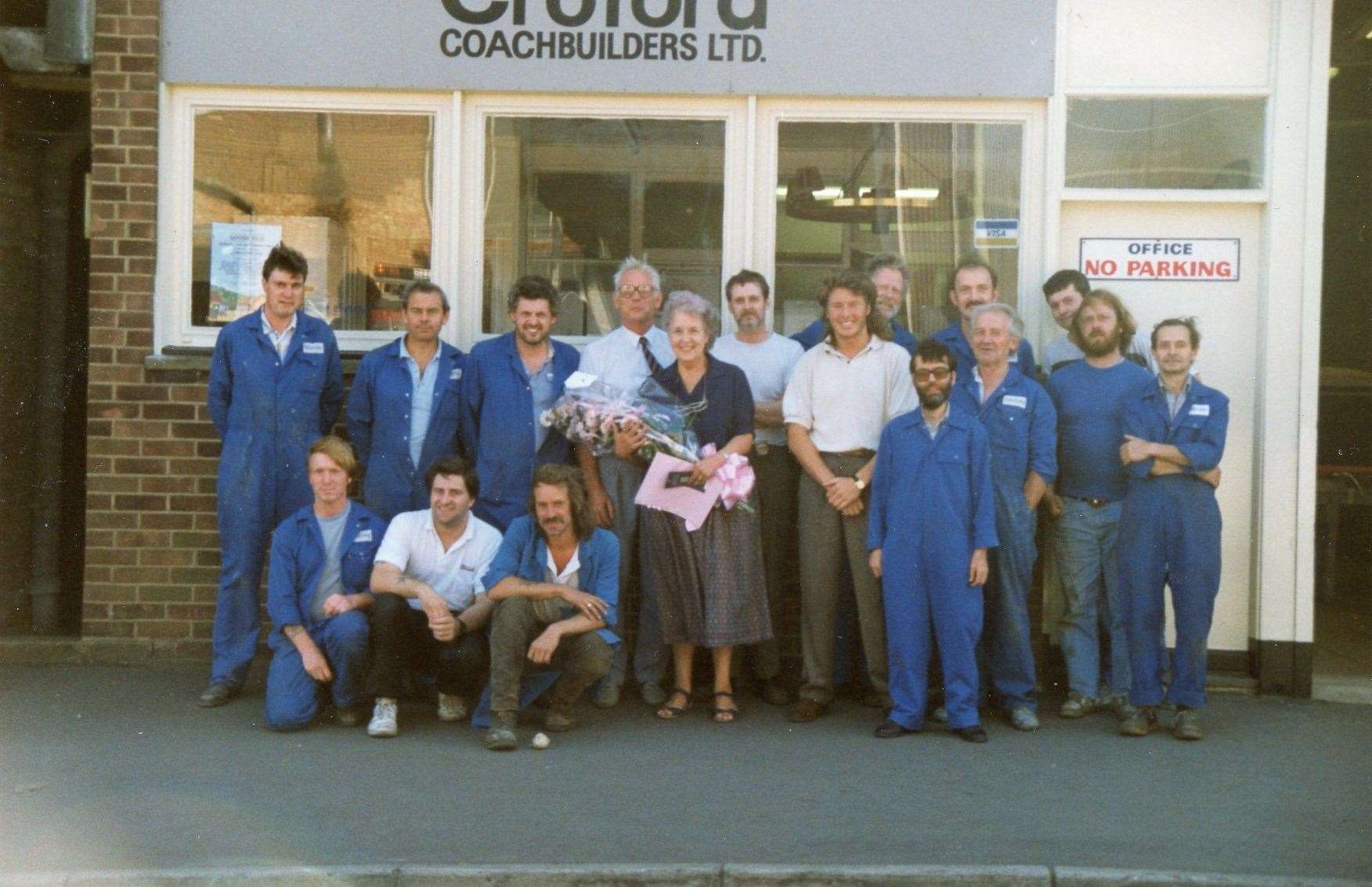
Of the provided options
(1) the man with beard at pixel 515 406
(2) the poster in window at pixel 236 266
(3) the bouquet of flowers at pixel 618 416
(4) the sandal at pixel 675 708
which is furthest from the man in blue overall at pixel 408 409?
(4) the sandal at pixel 675 708

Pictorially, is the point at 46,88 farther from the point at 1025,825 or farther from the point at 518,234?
the point at 1025,825

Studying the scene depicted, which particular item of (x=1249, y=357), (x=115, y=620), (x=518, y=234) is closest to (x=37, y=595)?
(x=115, y=620)

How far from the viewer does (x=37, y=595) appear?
9078 mm

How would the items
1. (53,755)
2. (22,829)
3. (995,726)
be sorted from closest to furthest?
(22,829) → (53,755) → (995,726)

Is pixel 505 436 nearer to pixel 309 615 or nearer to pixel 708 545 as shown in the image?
pixel 708 545

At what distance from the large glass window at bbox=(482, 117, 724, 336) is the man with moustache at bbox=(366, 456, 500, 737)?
163cm

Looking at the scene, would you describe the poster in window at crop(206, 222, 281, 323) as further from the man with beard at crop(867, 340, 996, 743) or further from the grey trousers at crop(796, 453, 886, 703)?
the man with beard at crop(867, 340, 996, 743)

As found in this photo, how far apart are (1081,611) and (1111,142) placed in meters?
2.48

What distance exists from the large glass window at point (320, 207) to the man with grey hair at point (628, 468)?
1404 millimetres

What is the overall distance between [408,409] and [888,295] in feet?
7.84

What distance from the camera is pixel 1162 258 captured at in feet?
26.3

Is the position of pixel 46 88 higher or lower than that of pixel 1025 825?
higher

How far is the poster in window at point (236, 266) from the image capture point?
327 inches

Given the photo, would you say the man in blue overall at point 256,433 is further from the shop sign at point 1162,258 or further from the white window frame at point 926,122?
the shop sign at point 1162,258
